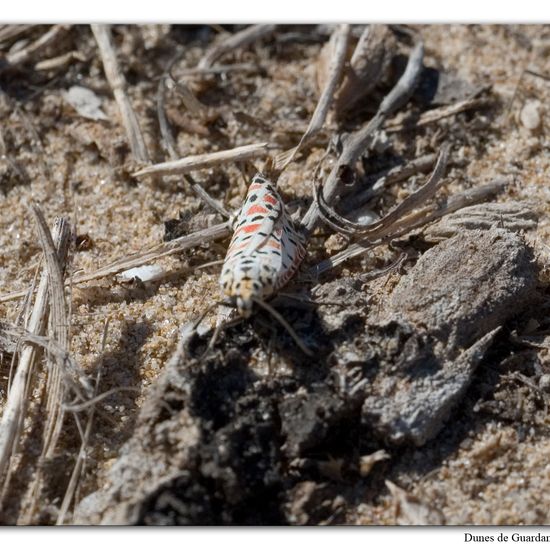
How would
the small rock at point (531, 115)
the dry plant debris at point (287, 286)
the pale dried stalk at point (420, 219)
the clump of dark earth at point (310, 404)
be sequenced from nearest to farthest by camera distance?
the clump of dark earth at point (310, 404) → the dry plant debris at point (287, 286) → the pale dried stalk at point (420, 219) → the small rock at point (531, 115)

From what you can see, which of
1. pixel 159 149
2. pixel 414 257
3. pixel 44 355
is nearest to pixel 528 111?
pixel 414 257

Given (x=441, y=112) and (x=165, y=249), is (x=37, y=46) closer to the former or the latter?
(x=165, y=249)

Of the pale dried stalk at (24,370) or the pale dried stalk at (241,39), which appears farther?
the pale dried stalk at (241,39)

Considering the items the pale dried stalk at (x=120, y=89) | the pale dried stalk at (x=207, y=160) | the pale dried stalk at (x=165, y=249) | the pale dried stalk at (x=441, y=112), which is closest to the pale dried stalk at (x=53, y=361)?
the pale dried stalk at (x=165, y=249)

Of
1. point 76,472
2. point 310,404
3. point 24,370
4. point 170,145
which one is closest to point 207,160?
point 170,145

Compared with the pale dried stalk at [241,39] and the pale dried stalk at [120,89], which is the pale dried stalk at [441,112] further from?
the pale dried stalk at [120,89]

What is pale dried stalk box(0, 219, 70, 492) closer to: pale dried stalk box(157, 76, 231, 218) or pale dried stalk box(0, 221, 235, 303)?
pale dried stalk box(0, 221, 235, 303)
